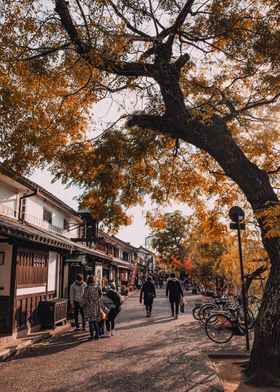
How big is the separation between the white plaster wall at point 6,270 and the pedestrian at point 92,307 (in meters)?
2.32

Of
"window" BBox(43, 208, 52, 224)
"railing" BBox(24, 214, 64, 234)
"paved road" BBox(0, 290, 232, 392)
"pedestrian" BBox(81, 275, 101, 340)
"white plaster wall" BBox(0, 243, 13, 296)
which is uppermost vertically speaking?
"window" BBox(43, 208, 52, 224)

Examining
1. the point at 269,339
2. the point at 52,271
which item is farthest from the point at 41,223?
the point at 269,339

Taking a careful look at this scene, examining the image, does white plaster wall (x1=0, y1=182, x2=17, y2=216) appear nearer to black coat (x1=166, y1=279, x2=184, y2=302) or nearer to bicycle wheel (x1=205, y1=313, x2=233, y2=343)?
black coat (x1=166, y1=279, x2=184, y2=302)

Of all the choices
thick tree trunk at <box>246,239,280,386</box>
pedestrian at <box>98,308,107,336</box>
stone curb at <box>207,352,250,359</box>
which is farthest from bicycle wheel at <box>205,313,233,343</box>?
thick tree trunk at <box>246,239,280,386</box>

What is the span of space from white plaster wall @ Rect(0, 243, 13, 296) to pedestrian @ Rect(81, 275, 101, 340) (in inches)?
91.4

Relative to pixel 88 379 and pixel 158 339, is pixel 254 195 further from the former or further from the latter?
pixel 158 339

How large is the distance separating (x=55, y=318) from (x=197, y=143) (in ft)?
27.2

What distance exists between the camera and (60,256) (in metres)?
15.2

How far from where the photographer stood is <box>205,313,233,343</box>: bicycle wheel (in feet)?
31.2

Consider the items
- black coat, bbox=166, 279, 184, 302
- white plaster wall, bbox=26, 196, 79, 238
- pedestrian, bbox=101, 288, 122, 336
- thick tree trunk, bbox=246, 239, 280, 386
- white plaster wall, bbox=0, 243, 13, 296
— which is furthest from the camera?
white plaster wall, bbox=26, 196, 79, 238

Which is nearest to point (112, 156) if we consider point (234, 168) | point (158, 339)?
point (234, 168)

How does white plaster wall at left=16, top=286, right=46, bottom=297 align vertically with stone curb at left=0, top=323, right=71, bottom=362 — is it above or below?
above

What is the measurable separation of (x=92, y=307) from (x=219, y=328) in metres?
3.67

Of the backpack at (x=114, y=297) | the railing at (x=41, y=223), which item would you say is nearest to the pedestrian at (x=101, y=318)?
the backpack at (x=114, y=297)
